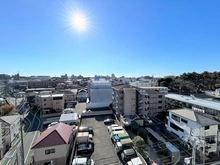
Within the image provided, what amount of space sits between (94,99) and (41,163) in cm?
1557

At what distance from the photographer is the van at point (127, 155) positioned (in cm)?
930

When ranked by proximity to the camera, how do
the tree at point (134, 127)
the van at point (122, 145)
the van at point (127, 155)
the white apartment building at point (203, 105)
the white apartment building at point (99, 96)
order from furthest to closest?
the white apartment building at point (99, 96), the white apartment building at point (203, 105), the tree at point (134, 127), the van at point (122, 145), the van at point (127, 155)

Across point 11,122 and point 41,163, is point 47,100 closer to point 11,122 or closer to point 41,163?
point 11,122

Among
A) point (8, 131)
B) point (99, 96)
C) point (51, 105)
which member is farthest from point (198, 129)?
point (51, 105)

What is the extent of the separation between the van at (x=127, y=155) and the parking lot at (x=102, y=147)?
0.48 m

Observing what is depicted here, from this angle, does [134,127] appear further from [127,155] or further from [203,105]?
[203,105]

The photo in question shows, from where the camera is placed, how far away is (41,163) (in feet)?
28.6

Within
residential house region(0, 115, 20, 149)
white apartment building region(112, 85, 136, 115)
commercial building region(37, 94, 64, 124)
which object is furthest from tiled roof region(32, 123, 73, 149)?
commercial building region(37, 94, 64, 124)

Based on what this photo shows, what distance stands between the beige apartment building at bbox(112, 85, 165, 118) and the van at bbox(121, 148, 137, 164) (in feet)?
27.4

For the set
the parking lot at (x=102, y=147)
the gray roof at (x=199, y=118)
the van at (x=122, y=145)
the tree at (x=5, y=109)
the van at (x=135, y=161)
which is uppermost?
the gray roof at (x=199, y=118)

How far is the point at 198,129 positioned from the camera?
433 inches

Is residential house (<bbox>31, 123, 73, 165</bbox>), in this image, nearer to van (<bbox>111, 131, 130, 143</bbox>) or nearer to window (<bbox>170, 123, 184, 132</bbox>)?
van (<bbox>111, 131, 130, 143</bbox>)

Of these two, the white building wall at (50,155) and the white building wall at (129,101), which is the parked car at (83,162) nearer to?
the white building wall at (50,155)

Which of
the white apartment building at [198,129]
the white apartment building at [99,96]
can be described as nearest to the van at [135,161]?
the white apartment building at [198,129]
